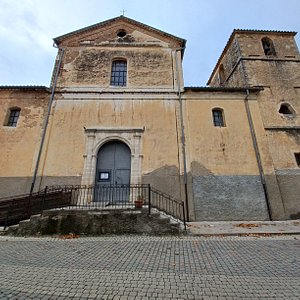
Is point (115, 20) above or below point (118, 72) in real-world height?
above

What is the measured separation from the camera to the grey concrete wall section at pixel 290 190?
9883 mm

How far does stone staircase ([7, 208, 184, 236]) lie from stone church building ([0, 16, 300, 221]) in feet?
9.75

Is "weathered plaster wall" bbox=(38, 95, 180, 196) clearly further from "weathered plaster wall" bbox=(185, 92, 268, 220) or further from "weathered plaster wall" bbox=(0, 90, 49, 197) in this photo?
"weathered plaster wall" bbox=(185, 92, 268, 220)

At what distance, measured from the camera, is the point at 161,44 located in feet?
45.3

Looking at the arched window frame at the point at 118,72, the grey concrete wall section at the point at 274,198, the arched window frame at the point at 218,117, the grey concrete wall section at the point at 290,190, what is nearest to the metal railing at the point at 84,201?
the grey concrete wall section at the point at 274,198

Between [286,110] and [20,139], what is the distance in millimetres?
16143

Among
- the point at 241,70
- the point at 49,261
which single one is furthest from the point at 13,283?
the point at 241,70

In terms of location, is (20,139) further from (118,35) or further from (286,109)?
(286,109)

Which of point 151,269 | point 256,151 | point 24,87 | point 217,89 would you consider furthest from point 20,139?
point 256,151

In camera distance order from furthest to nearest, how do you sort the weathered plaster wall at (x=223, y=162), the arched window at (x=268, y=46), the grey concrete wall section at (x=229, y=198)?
the arched window at (x=268, y=46) < the weathered plaster wall at (x=223, y=162) < the grey concrete wall section at (x=229, y=198)

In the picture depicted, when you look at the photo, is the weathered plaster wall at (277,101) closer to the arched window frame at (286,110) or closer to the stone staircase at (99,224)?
the arched window frame at (286,110)

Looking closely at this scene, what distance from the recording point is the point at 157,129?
1123 centimetres

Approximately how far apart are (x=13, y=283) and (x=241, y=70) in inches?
618

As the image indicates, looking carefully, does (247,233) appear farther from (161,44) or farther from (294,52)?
(294,52)
